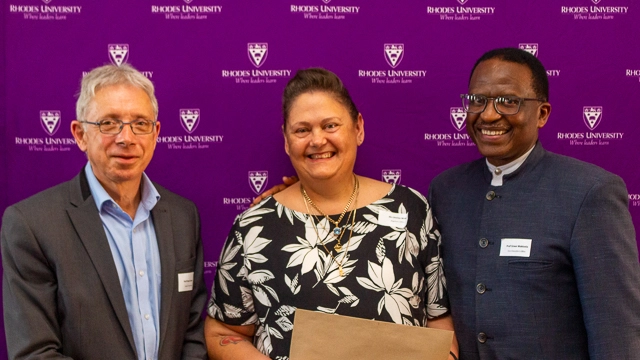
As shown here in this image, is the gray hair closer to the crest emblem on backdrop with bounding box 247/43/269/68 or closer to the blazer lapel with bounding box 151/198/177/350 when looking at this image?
the blazer lapel with bounding box 151/198/177/350

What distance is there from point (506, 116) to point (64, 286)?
1.72 meters

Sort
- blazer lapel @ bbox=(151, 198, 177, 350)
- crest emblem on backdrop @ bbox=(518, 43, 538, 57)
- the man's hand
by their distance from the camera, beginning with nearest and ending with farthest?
blazer lapel @ bbox=(151, 198, 177, 350)
the man's hand
crest emblem on backdrop @ bbox=(518, 43, 538, 57)

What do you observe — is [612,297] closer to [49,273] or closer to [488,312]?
[488,312]

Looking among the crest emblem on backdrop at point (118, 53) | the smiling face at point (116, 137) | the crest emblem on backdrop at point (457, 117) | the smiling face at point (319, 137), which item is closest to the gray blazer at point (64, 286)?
the smiling face at point (116, 137)

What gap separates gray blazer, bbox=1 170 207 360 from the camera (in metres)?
2.04

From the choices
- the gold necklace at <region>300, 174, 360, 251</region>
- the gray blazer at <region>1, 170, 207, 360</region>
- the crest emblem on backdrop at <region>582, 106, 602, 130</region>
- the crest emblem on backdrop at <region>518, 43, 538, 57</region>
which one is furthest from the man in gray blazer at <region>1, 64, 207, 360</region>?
the crest emblem on backdrop at <region>582, 106, 602, 130</region>

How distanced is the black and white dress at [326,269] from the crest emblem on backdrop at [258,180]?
550 mm

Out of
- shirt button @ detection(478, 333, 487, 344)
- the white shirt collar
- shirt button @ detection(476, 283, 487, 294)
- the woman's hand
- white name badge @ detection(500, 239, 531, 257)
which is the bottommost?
the woman's hand

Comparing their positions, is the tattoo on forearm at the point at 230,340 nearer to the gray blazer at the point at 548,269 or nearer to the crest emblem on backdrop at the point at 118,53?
the gray blazer at the point at 548,269

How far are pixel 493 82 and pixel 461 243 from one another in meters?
0.63

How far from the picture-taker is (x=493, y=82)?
2.22 metres

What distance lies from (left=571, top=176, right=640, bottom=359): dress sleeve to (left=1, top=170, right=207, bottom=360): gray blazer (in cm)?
152

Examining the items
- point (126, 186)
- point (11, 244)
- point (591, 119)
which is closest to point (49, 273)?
point (11, 244)

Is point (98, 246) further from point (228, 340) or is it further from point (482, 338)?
point (482, 338)
